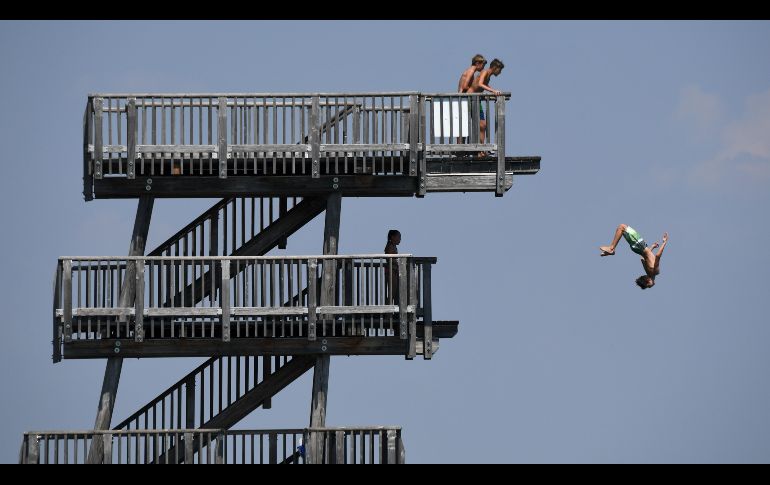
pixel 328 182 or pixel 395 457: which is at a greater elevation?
pixel 328 182

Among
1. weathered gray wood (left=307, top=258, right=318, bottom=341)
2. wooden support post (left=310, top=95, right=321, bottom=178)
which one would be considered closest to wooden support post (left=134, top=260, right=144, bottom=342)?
weathered gray wood (left=307, top=258, right=318, bottom=341)

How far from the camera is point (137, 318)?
7462cm

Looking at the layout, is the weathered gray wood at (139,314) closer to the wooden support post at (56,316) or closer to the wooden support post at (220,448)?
the wooden support post at (56,316)

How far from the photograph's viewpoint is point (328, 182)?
248ft

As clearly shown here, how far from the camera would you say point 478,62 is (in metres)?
76.9

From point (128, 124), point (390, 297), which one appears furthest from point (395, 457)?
point (128, 124)

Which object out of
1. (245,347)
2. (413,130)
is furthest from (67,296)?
(413,130)

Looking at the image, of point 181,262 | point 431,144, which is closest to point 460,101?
point 431,144

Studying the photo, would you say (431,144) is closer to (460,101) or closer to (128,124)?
(460,101)

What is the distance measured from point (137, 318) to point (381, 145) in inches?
217

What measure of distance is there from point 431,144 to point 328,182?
6.74 ft

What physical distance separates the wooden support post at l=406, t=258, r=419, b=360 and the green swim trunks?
580 cm

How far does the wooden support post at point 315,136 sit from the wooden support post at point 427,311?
2743 millimetres
